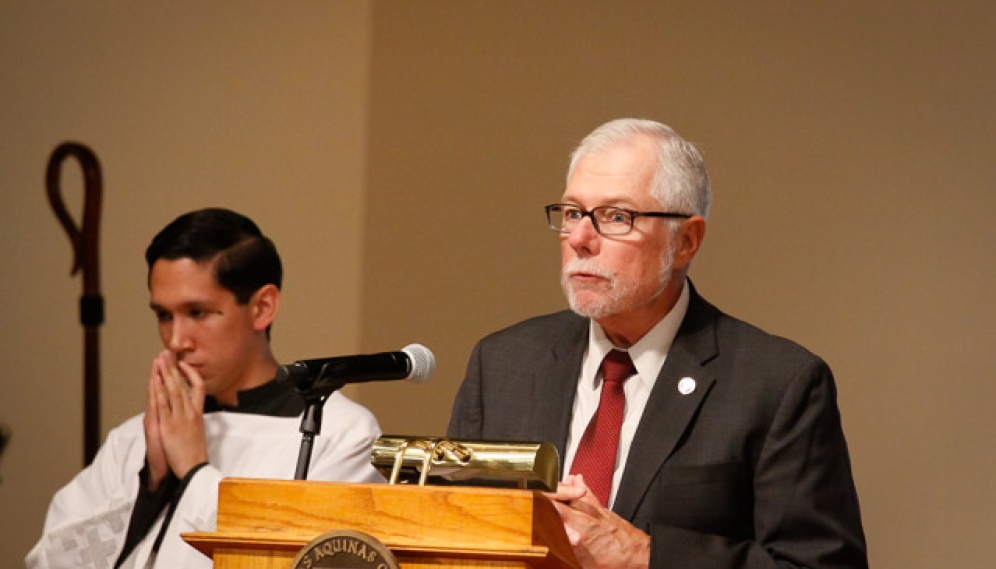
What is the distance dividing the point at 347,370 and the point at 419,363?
0.62ft

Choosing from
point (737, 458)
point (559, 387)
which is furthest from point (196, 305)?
point (737, 458)

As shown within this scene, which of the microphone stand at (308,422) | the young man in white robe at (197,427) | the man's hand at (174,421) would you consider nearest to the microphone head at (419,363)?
the microphone stand at (308,422)

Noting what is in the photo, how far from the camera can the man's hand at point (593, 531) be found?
2.60 m

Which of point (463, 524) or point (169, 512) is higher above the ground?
point (463, 524)

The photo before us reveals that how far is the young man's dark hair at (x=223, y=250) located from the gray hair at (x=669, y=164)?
1306mm

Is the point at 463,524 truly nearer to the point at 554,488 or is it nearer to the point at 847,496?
the point at 554,488

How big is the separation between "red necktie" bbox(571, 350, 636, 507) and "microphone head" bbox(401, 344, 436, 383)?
2.12 ft

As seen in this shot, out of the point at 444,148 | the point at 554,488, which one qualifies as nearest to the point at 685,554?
the point at 554,488

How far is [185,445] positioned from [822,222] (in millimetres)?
2295

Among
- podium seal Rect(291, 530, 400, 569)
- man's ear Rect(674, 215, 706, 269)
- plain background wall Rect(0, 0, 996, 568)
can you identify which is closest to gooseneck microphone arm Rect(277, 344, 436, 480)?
podium seal Rect(291, 530, 400, 569)

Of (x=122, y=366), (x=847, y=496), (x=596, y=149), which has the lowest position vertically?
(x=122, y=366)

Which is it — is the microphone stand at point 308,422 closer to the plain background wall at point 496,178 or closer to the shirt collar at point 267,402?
the shirt collar at point 267,402

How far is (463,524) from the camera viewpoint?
2113 millimetres

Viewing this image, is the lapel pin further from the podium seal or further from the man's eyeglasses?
the podium seal
